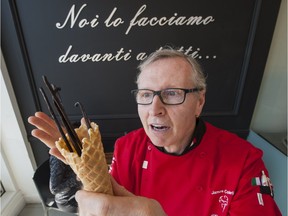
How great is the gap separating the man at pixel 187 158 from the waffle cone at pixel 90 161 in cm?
39

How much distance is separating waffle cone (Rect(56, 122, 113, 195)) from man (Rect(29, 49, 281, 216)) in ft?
1.27

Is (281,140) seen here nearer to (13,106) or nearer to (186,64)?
(186,64)

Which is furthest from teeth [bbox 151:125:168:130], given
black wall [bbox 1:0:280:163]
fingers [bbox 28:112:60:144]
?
black wall [bbox 1:0:280:163]

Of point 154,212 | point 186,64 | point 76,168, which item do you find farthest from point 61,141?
point 186,64

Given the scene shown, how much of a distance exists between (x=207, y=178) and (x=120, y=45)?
102 cm

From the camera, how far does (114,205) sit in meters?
0.51

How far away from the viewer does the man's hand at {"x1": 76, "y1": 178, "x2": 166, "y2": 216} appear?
20.0 inches

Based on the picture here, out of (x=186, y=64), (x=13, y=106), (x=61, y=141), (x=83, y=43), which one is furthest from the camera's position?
(x=13, y=106)

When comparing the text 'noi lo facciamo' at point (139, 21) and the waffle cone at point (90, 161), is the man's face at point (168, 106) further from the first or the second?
the text 'noi lo facciamo' at point (139, 21)

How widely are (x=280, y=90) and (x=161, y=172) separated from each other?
1.23m

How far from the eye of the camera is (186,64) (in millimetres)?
906

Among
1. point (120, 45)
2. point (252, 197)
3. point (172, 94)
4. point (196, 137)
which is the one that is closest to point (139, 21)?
point (120, 45)

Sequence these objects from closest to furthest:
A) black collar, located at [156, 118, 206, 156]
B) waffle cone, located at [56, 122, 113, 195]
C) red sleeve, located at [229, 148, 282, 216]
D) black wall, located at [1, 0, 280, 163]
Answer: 1. waffle cone, located at [56, 122, 113, 195]
2. red sleeve, located at [229, 148, 282, 216]
3. black collar, located at [156, 118, 206, 156]
4. black wall, located at [1, 0, 280, 163]

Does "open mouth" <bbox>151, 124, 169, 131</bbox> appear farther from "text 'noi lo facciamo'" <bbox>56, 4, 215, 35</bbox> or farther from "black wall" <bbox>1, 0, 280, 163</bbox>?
"text 'noi lo facciamo'" <bbox>56, 4, 215, 35</bbox>
